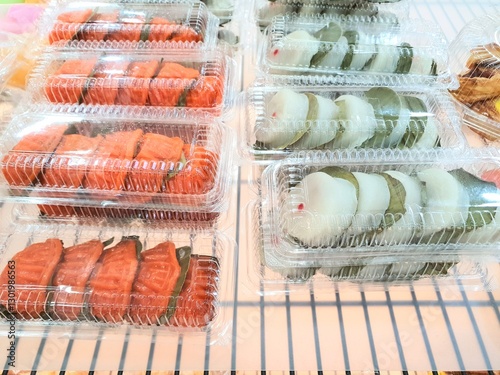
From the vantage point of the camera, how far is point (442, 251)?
4.72 ft

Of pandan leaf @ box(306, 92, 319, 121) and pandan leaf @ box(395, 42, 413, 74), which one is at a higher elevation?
pandan leaf @ box(395, 42, 413, 74)

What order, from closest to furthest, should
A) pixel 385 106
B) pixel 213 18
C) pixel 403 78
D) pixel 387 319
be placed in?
pixel 387 319
pixel 385 106
pixel 403 78
pixel 213 18

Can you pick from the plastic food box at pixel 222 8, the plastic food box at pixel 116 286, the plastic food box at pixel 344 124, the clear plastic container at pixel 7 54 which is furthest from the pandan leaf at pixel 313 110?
the clear plastic container at pixel 7 54

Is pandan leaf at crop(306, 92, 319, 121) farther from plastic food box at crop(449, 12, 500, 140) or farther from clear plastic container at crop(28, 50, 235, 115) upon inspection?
plastic food box at crop(449, 12, 500, 140)

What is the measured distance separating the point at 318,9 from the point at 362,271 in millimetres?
1523

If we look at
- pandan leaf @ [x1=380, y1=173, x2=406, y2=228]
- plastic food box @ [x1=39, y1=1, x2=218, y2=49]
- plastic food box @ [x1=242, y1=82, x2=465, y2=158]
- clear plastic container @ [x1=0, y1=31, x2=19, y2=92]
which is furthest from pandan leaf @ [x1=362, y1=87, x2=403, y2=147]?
clear plastic container @ [x1=0, y1=31, x2=19, y2=92]

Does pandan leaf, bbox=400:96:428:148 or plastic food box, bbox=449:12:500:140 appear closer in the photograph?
pandan leaf, bbox=400:96:428:148

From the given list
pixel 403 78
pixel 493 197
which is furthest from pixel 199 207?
pixel 403 78

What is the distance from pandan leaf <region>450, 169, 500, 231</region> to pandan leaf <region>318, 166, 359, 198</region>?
1.17 feet

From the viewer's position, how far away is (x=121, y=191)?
1563 millimetres

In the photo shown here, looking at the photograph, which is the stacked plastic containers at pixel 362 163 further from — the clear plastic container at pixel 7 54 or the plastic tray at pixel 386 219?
the clear plastic container at pixel 7 54

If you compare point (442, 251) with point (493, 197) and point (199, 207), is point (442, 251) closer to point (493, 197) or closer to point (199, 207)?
point (493, 197)

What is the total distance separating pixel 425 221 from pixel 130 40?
5.42 feet

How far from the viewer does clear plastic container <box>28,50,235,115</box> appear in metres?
1.93
